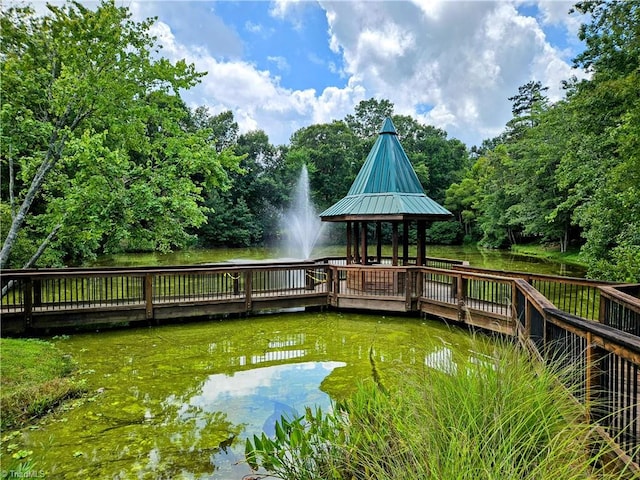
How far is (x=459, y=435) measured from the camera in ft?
6.53

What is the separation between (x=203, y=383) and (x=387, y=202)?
22.1 feet

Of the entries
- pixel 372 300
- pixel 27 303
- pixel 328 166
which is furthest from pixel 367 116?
pixel 27 303

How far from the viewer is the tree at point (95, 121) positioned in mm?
7469

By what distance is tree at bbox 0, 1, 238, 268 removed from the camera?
7469mm

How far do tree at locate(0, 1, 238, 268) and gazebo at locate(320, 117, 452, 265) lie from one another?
3809mm

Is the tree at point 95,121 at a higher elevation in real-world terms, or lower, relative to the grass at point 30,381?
higher

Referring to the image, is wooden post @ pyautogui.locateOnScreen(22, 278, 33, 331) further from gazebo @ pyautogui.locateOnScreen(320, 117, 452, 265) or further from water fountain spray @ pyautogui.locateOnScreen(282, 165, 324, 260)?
water fountain spray @ pyautogui.locateOnScreen(282, 165, 324, 260)

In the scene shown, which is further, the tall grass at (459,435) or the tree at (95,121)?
the tree at (95,121)

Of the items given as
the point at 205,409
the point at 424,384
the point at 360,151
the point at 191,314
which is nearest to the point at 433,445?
the point at 424,384

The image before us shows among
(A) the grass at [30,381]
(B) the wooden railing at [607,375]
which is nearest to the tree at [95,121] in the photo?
(A) the grass at [30,381]

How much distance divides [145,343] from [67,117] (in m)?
5.08

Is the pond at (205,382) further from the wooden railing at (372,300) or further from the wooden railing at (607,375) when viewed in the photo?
the wooden railing at (607,375)

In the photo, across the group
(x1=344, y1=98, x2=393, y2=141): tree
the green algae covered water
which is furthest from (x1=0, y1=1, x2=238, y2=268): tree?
(x1=344, y1=98, x2=393, y2=141): tree

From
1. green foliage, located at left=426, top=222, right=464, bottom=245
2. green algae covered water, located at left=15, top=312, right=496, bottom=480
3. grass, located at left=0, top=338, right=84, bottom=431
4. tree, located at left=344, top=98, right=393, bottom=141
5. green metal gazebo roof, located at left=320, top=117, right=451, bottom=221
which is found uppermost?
tree, located at left=344, top=98, right=393, bottom=141
